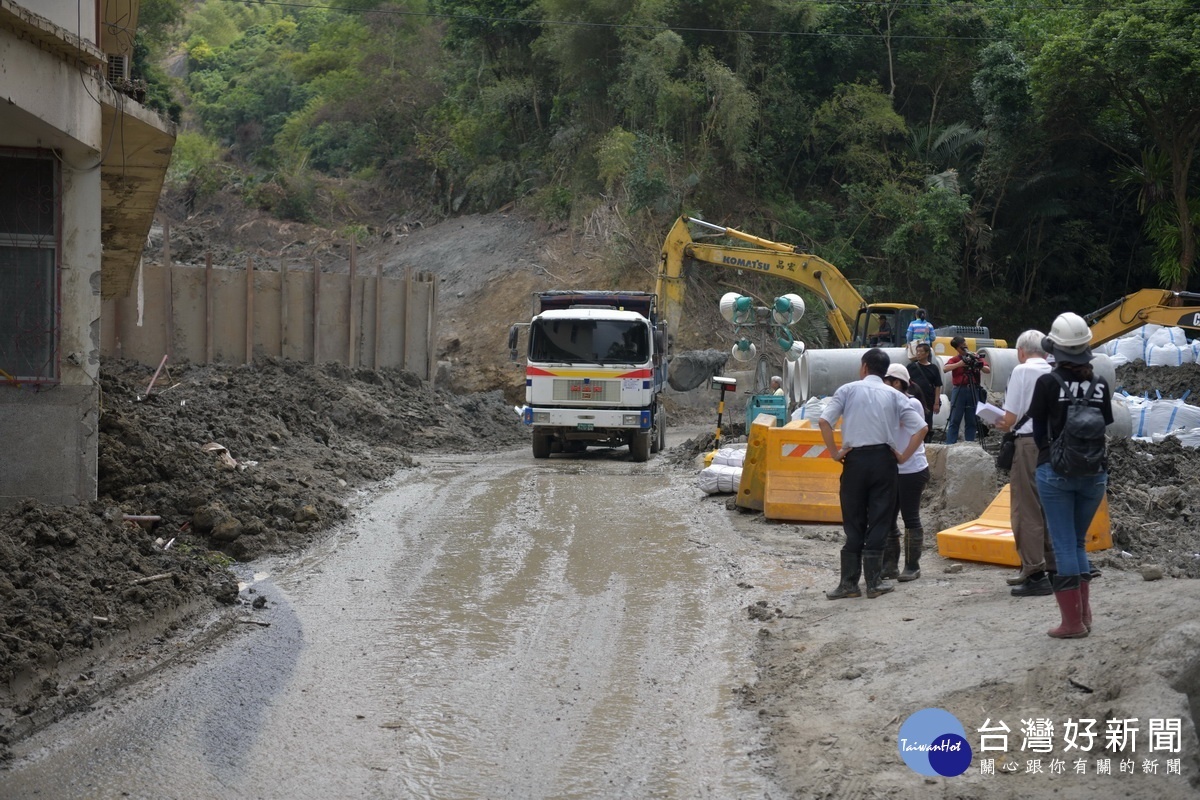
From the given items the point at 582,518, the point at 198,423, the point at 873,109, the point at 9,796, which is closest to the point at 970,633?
the point at 9,796

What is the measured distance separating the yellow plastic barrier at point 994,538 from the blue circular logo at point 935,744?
145 inches

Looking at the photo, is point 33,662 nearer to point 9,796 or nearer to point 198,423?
point 9,796

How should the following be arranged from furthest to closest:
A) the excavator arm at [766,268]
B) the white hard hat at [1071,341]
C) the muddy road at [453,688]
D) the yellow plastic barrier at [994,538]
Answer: the excavator arm at [766,268], the yellow plastic barrier at [994,538], the white hard hat at [1071,341], the muddy road at [453,688]

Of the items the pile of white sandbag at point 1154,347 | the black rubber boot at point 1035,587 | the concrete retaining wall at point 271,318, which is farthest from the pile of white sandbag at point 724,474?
the pile of white sandbag at point 1154,347

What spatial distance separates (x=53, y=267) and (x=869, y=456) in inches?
276

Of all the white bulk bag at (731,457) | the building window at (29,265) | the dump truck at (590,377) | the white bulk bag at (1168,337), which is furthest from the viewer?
the white bulk bag at (1168,337)

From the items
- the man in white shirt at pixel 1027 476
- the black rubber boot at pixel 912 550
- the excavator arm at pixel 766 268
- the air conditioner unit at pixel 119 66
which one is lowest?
the black rubber boot at pixel 912 550

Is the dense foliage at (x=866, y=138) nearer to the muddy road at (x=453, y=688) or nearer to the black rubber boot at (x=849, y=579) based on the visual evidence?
the muddy road at (x=453, y=688)

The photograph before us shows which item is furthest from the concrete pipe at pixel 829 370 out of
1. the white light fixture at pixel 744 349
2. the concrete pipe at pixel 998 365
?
the concrete pipe at pixel 998 365

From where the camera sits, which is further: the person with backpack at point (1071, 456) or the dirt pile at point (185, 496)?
the dirt pile at point (185, 496)

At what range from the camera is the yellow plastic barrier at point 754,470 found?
12750 mm

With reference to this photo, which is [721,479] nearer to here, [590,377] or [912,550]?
[912,550]

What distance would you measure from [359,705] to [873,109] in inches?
1382

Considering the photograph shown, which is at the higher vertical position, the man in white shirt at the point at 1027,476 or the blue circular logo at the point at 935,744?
the man in white shirt at the point at 1027,476
